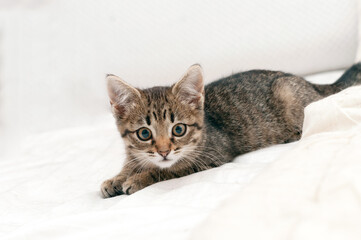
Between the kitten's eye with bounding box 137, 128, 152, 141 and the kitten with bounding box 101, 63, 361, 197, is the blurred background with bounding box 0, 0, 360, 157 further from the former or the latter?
the kitten's eye with bounding box 137, 128, 152, 141

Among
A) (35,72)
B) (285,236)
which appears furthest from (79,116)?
(285,236)

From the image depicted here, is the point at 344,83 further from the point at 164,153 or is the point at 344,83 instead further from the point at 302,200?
the point at 302,200

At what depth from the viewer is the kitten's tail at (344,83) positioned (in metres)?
1.55

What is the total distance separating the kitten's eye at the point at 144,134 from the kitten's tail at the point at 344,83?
2.58 feet

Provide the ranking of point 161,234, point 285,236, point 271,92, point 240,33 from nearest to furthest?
1. point 285,236
2. point 161,234
3. point 271,92
4. point 240,33

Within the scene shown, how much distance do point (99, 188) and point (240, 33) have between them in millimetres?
1169

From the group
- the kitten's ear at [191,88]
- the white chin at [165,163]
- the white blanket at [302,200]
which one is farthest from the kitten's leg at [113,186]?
the white blanket at [302,200]

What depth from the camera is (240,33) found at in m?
1.97

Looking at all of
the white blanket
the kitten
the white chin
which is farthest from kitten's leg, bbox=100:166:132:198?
the white blanket

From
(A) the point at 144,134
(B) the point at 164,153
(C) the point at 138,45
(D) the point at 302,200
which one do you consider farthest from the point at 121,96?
(D) the point at 302,200

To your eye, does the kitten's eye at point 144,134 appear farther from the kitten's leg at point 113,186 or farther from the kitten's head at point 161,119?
the kitten's leg at point 113,186

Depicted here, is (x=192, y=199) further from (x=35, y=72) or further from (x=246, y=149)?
(x=35, y=72)

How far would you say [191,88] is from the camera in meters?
1.30

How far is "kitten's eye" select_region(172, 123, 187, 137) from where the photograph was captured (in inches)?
49.0
